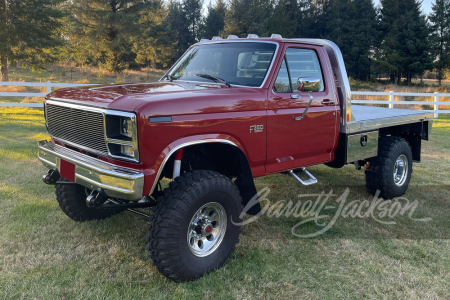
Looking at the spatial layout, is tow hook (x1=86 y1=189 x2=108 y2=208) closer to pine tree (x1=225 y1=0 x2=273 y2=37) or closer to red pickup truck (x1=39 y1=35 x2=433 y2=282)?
red pickup truck (x1=39 y1=35 x2=433 y2=282)

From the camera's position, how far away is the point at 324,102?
437cm

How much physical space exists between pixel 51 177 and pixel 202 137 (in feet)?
5.58

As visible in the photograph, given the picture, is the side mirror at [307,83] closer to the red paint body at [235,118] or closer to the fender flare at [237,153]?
the red paint body at [235,118]

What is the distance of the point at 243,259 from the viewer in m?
3.56

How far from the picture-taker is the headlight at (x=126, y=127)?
2.86 m

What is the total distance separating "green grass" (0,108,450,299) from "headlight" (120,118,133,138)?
4.12 ft

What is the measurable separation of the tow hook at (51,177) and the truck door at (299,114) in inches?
86.7

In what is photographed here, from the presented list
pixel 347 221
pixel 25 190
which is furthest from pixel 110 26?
pixel 347 221

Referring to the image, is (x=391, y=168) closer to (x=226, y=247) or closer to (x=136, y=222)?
(x=226, y=247)

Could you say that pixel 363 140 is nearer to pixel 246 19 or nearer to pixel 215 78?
pixel 215 78

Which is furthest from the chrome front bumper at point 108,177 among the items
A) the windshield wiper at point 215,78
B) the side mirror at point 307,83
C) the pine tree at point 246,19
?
the pine tree at point 246,19

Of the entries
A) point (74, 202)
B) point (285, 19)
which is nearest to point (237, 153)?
point (74, 202)

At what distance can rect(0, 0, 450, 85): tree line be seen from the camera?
932 inches

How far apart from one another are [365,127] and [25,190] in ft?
15.9
